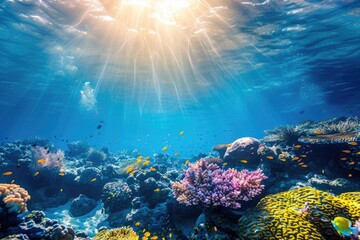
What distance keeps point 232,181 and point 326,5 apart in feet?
46.7

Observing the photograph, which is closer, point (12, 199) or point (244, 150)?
point (12, 199)

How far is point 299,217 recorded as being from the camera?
4164 mm

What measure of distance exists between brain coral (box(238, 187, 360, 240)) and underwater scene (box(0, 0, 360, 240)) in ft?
0.08

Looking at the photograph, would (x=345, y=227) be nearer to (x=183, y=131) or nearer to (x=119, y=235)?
(x=119, y=235)

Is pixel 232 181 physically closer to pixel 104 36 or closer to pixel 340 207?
pixel 340 207

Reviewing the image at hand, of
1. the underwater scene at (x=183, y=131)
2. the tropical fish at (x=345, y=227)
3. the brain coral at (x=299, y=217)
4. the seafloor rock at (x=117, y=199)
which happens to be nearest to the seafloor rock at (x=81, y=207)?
the underwater scene at (x=183, y=131)

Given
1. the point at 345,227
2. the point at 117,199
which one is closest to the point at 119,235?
the point at 117,199

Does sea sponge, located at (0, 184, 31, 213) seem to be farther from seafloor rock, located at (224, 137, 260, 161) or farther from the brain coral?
seafloor rock, located at (224, 137, 260, 161)

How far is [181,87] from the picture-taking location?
1284 inches

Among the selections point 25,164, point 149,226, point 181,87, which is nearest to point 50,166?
point 25,164

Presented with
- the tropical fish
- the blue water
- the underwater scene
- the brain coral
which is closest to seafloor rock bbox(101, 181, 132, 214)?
the underwater scene

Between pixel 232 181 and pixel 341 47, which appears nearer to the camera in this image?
pixel 232 181

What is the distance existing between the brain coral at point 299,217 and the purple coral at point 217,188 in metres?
0.52

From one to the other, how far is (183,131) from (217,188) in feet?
32.0
